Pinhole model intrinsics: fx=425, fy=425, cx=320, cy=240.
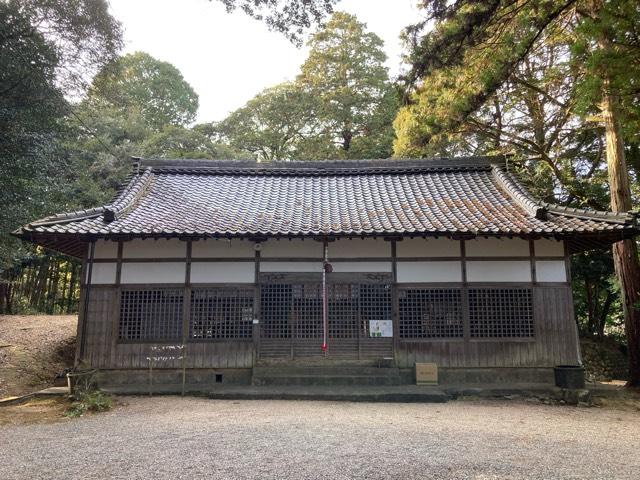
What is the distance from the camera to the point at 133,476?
171 inches

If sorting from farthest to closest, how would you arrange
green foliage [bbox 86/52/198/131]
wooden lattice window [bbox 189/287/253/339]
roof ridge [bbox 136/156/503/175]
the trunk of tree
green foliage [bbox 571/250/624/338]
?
1. green foliage [bbox 86/52/198/131]
2. green foliage [bbox 571/250/624/338]
3. roof ridge [bbox 136/156/503/175]
4. the trunk of tree
5. wooden lattice window [bbox 189/287/253/339]

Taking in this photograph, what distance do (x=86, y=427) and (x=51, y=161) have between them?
29.5 ft

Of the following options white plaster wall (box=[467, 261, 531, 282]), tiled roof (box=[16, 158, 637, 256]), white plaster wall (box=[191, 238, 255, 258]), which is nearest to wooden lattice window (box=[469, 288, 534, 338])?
white plaster wall (box=[467, 261, 531, 282])

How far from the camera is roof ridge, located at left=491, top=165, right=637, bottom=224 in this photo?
358 inches

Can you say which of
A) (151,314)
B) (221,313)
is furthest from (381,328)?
(151,314)

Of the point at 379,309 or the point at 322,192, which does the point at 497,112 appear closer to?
the point at 322,192

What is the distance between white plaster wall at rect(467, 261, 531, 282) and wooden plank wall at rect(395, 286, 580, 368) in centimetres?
47

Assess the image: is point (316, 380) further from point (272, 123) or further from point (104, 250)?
point (272, 123)

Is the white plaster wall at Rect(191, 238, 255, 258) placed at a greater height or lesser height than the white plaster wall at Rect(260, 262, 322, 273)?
greater

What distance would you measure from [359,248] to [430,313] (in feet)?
7.40

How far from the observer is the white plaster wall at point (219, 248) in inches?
395

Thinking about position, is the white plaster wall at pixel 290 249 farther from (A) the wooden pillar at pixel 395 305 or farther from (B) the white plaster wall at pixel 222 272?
(A) the wooden pillar at pixel 395 305

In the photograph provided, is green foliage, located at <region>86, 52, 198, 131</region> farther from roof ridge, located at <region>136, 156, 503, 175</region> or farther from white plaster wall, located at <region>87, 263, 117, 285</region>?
white plaster wall, located at <region>87, 263, 117, 285</region>

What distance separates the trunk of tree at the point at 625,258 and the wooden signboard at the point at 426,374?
5.31 metres
